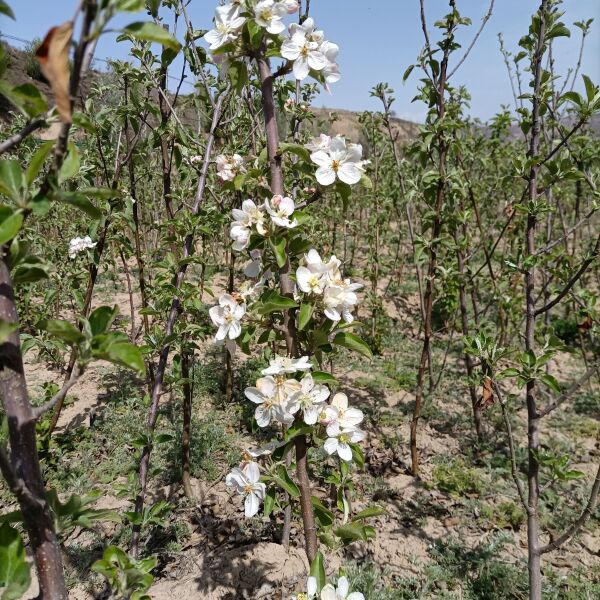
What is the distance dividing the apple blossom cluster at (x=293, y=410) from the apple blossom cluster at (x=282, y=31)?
34.6 inches

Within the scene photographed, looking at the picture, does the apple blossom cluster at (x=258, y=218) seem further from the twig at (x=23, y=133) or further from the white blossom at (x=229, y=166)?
the twig at (x=23, y=133)

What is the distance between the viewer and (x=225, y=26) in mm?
1351

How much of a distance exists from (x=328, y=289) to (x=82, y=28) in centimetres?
89

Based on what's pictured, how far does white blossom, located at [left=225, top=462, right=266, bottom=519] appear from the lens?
1500mm

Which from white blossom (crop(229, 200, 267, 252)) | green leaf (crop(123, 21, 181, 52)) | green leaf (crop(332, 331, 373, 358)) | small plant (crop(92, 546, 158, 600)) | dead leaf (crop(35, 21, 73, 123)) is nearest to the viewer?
dead leaf (crop(35, 21, 73, 123))

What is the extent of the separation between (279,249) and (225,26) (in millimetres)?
673

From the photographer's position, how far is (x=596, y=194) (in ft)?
7.06

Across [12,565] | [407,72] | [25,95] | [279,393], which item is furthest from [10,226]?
[407,72]

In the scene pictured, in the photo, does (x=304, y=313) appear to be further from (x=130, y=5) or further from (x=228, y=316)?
(x=130, y=5)

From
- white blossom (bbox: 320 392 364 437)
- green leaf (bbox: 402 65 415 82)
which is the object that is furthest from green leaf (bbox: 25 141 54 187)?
green leaf (bbox: 402 65 415 82)

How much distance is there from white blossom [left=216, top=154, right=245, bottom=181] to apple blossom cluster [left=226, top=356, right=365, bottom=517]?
63 centimetres

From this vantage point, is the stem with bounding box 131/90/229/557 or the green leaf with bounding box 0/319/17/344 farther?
the stem with bounding box 131/90/229/557

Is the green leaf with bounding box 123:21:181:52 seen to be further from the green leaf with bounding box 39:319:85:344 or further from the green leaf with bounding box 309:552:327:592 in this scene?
the green leaf with bounding box 309:552:327:592

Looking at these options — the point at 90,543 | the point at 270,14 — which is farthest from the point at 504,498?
the point at 270,14
